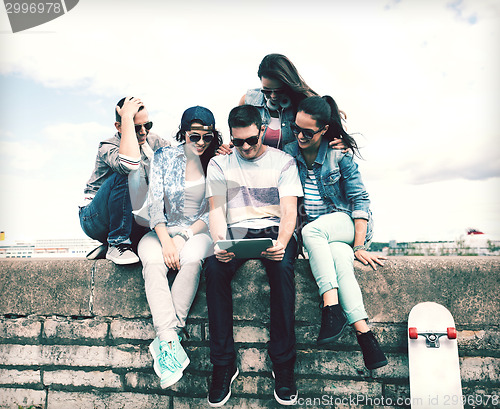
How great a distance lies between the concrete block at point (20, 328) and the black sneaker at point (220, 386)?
1559 millimetres

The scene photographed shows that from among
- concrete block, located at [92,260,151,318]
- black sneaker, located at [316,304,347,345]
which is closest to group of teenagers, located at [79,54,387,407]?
black sneaker, located at [316,304,347,345]

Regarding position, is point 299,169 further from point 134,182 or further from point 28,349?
point 28,349

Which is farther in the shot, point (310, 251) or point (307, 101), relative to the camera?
point (307, 101)

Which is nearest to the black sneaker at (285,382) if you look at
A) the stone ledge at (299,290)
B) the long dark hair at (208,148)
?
the stone ledge at (299,290)

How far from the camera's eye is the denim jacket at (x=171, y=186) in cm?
304

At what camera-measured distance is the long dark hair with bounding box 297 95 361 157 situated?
2.90m

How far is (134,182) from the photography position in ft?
9.75

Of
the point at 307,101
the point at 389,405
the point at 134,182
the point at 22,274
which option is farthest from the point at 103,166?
the point at 389,405

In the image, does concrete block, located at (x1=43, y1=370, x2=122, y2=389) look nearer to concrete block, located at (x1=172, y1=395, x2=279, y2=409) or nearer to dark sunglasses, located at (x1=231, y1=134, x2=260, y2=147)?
concrete block, located at (x1=172, y1=395, x2=279, y2=409)

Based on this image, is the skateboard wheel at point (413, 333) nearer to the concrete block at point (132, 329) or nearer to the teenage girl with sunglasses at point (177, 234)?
the teenage girl with sunglasses at point (177, 234)

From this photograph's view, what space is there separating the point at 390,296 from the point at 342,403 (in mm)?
764

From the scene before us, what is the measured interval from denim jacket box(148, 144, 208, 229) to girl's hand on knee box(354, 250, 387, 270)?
3.56 feet

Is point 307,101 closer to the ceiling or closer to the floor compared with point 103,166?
closer to the ceiling

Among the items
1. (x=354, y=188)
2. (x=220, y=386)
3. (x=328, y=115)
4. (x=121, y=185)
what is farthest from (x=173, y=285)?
(x=328, y=115)
